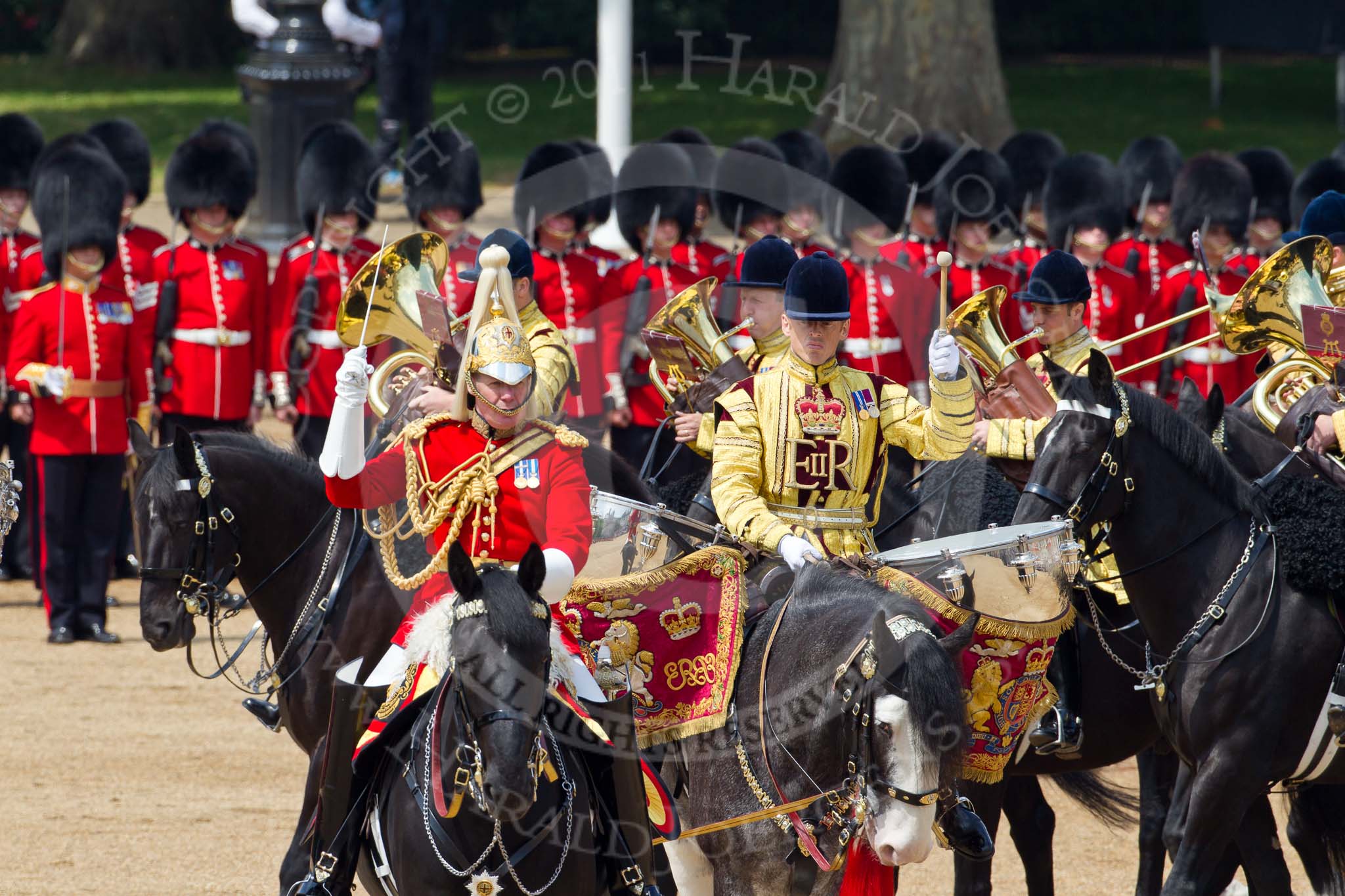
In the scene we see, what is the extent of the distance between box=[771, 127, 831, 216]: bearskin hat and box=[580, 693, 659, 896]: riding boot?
225 inches

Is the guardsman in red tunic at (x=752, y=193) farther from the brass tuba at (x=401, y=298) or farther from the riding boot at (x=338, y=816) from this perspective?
the riding boot at (x=338, y=816)

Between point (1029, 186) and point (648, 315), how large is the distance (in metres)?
3.18

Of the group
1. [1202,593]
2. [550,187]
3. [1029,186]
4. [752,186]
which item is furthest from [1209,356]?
[1202,593]

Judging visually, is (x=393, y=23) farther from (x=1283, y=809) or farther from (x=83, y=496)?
(x=1283, y=809)

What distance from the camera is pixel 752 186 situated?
9734 mm

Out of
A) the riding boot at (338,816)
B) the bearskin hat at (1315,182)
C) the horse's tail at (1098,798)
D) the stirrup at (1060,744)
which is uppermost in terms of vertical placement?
the bearskin hat at (1315,182)

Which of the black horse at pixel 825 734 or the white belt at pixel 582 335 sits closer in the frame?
the black horse at pixel 825 734

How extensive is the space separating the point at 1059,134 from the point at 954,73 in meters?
2.35

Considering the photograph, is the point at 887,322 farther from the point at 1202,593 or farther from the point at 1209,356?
the point at 1202,593

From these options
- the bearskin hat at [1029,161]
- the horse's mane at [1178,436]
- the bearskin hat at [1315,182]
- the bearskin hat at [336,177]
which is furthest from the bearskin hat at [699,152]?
the horse's mane at [1178,436]

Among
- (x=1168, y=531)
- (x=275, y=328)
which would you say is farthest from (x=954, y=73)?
(x=1168, y=531)

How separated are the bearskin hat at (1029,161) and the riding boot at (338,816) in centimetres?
733

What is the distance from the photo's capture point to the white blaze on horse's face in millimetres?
3662

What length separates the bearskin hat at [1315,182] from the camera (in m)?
9.37
